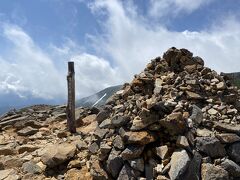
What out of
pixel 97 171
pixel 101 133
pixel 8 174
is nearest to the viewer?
pixel 97 171

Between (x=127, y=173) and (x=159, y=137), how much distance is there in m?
1.78

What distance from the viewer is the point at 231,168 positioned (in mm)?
11766

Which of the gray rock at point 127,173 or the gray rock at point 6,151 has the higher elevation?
the gray rock at point 6,151

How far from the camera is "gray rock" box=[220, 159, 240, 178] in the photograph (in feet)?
38.6

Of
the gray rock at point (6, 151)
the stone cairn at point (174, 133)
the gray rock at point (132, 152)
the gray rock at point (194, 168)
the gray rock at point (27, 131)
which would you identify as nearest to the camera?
the gray rock at point (194, 168)

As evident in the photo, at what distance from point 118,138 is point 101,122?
3006 millimetres

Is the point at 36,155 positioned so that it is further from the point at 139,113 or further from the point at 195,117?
the point at 195,117

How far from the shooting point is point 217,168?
11.6 meters

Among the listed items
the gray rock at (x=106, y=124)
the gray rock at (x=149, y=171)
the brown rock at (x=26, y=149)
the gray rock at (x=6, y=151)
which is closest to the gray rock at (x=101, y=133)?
the gray rock at (x=106, y=124)

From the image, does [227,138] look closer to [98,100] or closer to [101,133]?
[101,133]

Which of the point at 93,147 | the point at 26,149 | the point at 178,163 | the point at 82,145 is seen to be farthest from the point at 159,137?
the point at 26,149

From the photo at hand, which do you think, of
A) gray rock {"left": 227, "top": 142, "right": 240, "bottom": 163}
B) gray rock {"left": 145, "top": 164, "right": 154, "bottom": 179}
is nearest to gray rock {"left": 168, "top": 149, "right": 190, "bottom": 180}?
gray rock {"left": 145, "top": 164, "right": 154, "bottom": 179}

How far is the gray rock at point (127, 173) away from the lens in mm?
12688

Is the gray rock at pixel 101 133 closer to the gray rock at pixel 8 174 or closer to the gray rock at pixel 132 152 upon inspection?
the gray rock at pixel 132 152
